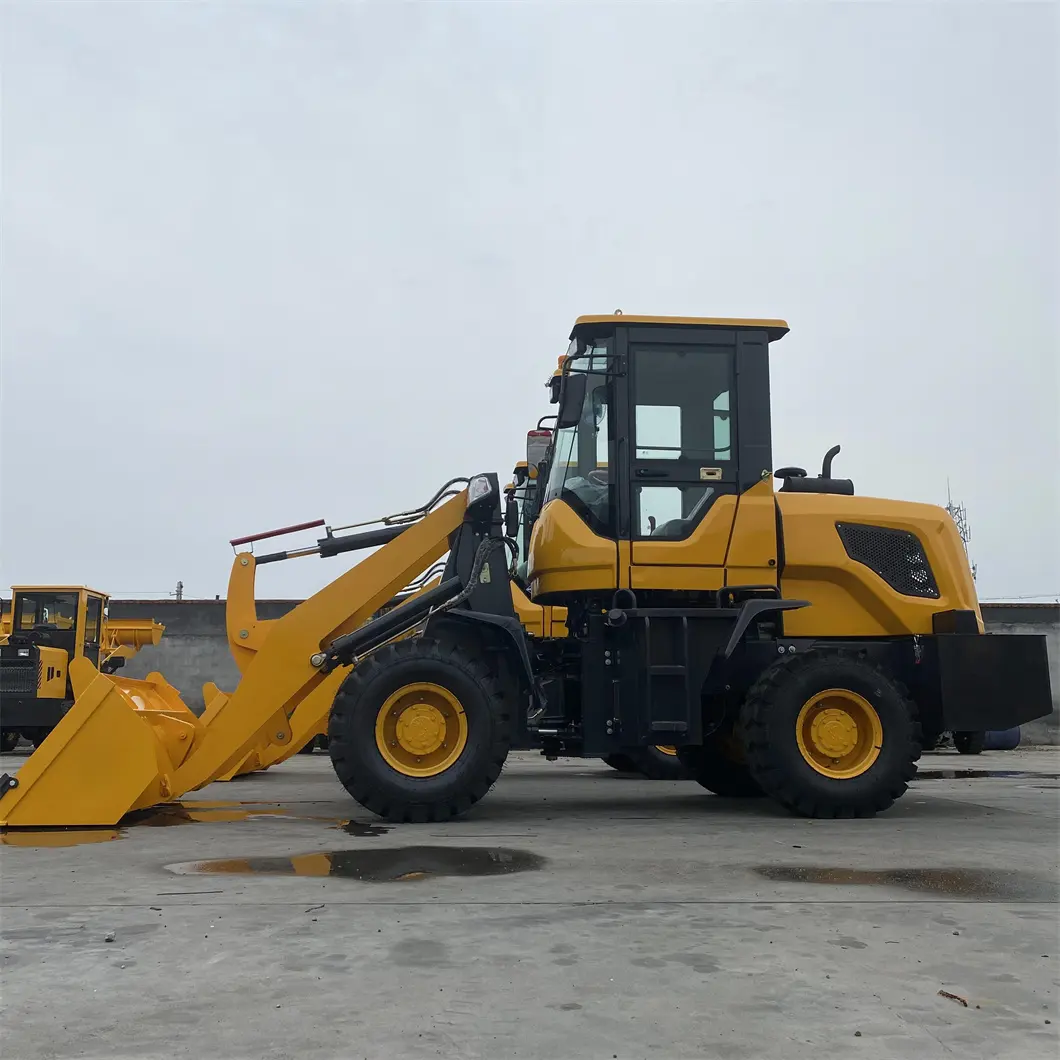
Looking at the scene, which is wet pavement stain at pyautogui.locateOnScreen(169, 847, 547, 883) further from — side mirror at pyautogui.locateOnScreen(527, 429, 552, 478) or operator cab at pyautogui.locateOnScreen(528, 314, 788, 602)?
side mirror at pyautogui.locateOnScreen(527, 429, 552, 478)

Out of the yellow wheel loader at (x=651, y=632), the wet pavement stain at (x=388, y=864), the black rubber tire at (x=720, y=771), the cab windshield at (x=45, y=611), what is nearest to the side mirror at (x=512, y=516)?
the yellow wheel loader at (x=651, y=632)

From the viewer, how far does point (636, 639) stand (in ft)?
24.9

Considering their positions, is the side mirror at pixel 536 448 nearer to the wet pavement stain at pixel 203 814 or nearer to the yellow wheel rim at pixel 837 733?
the yellow wheel rim at pixel 837 733

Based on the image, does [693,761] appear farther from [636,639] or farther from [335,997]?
[335,997]

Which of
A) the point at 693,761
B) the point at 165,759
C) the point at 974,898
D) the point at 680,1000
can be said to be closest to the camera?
the point at 680,1000

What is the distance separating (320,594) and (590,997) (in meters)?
4.94

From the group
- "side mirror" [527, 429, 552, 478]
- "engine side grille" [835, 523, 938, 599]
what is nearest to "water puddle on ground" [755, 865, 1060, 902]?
"engine side grille" [835, 523, 938, 599]

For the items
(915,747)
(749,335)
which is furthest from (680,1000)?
(749,335)

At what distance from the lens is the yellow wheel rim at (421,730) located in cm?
732

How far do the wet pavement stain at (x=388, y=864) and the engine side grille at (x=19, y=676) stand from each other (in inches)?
503

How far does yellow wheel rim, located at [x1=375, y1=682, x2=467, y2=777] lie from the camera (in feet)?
24.0

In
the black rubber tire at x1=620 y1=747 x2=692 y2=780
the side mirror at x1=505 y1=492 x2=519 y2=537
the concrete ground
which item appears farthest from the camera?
the black rubber tire at x1=620 y1=747 x2=692 y2=780

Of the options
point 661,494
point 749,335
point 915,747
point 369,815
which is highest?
point 749,335

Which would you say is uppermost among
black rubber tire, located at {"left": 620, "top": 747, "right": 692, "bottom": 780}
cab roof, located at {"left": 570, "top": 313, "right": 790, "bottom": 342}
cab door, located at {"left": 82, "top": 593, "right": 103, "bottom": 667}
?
cab roof, located at {"left": 570, "top": 313, "right": 790, "bottom": 342}
